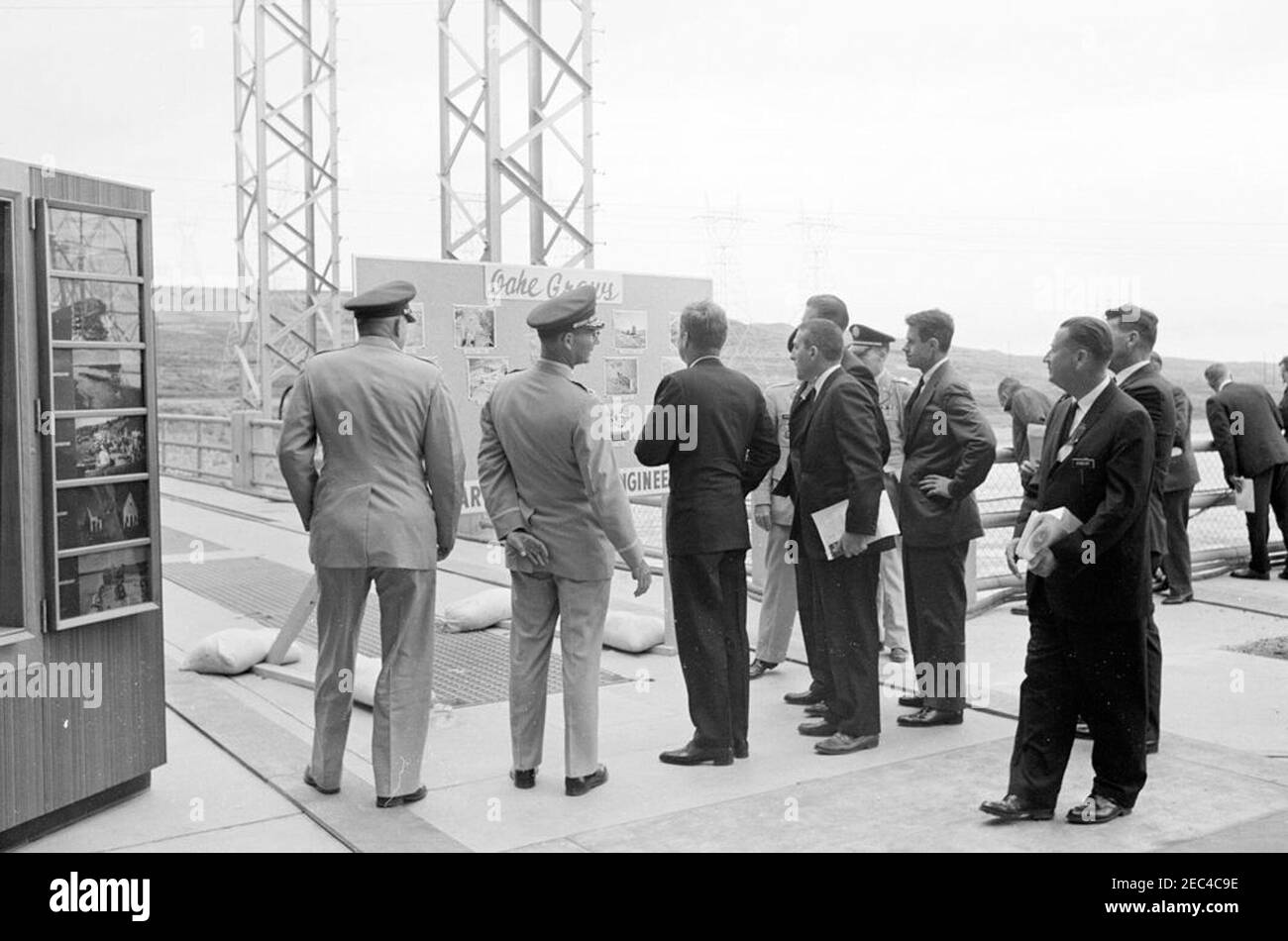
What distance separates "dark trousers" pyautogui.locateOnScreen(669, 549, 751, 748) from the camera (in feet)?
18.0

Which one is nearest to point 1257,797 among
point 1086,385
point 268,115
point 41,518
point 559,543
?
point 1086,385

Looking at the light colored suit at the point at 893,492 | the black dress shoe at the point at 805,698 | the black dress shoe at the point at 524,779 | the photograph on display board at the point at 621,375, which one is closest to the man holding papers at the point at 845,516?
the black dress shoe at the point at 805,698

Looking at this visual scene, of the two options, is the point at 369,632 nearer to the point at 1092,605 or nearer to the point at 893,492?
the point at 893,492

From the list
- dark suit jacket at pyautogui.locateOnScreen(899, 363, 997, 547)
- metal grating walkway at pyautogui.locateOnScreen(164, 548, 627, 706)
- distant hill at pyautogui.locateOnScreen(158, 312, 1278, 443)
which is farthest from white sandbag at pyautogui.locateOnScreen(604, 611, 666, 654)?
distant hill at pyautogui.locateOnScreen(158, 312, 1278, 443)

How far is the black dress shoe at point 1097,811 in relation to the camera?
182 inches

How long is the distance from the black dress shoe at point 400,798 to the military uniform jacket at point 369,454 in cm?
84

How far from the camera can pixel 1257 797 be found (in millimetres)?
4910

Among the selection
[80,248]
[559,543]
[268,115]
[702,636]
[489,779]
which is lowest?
[489,779]

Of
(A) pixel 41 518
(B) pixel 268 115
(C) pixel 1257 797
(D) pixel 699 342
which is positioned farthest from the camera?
(B) pixel 268 115

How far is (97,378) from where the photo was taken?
477 cm

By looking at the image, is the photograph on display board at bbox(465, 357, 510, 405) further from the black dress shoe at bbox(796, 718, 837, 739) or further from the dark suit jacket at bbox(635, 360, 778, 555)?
the black dress shoe at bbox(796, 718, 837, 739)

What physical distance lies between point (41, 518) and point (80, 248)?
95cm

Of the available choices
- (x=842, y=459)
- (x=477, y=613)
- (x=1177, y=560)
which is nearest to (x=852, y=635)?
(x=842, y=459)

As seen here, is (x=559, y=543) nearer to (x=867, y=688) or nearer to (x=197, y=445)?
(x=867, y=688)
